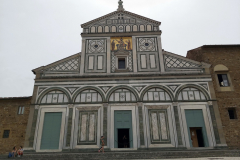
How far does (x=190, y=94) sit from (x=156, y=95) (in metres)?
2.76

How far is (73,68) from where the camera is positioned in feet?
56.6

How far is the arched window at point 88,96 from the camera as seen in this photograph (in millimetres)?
15984

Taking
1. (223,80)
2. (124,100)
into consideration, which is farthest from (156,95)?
(223,80)

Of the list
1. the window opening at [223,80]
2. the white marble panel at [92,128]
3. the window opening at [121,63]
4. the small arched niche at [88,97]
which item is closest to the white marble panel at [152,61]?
the window opening at [121,63]

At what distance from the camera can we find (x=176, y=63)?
17312 millimetres

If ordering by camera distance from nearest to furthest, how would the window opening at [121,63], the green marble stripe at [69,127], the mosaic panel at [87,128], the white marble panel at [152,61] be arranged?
1. the green marble stripe at [69,127]
2. the mosaic panel at [87,128]
3. the white marble panel at [152,61]
4. the window opening at [121,63]

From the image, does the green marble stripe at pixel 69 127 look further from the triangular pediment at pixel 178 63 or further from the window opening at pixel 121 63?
the triangular pediment at pixel 178 63

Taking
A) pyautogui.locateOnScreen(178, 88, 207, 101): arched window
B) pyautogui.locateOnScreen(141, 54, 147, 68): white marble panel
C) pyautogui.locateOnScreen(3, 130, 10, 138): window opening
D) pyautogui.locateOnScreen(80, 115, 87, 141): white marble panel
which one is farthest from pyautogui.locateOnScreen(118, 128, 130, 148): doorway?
pyautogui.locateOnScreen(3, 130, 10, 138): window opening

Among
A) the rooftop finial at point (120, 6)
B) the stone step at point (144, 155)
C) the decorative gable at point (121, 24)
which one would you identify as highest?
the rooftop finial at point (120, 6)

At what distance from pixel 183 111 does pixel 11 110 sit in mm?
13831

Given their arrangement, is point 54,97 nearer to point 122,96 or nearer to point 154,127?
point 122,96

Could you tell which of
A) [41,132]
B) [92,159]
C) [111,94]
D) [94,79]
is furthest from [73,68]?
[92,159]

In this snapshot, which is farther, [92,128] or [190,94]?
[190,94]

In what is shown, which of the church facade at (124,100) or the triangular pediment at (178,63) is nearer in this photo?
the church facade at (124,100)
